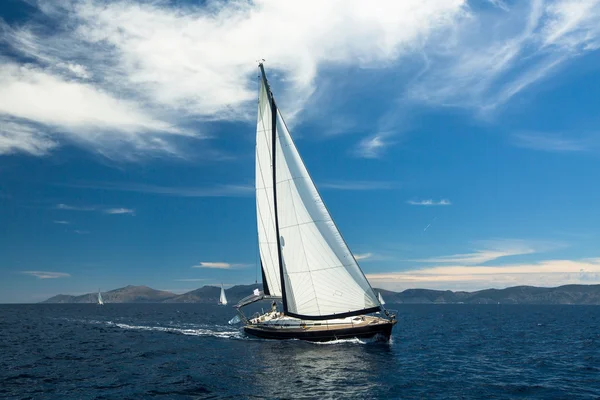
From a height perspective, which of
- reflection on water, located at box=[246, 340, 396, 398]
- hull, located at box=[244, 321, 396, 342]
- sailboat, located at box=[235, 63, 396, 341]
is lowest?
reflection on water, located at box=[246, 340, 396, 398]

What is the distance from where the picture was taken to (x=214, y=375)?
1330 inches

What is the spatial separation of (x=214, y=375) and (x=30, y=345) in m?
33.8

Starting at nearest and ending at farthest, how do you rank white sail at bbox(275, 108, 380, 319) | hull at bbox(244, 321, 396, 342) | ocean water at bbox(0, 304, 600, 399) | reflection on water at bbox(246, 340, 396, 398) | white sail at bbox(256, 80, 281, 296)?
ocean water at bbox(0, 304, 600, 399)
reflection on water at bbox(246, 340, 396, 398)
white sail at bbox(275, 108, 380, 319)
hull at bbox(244, 321, 396, 342)
white sail at bbox(256, 80, 281, 296)

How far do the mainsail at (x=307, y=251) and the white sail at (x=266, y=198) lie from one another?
1717mm

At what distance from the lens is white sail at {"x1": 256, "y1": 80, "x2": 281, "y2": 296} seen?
165 ft

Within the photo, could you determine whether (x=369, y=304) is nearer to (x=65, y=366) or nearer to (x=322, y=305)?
(x=322, y=305)

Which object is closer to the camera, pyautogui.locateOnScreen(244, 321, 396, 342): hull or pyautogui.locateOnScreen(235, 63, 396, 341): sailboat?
pyautogui.locateOnScreen(235, 63, 396, 341): sailboat

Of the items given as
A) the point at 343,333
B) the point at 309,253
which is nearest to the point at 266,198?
the point at 309,253

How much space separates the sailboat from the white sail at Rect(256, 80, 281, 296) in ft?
1.53

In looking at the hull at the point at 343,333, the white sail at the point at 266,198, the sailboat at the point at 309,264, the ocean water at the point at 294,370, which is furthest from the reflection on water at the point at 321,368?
the white sail at the point at 266,198

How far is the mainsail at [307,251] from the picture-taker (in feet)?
145

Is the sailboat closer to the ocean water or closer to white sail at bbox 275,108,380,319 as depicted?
white sail at bbox 275,108,380,319

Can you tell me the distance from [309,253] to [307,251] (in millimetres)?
291

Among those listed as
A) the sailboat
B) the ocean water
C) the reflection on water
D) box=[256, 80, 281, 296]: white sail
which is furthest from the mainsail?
the ocean water
